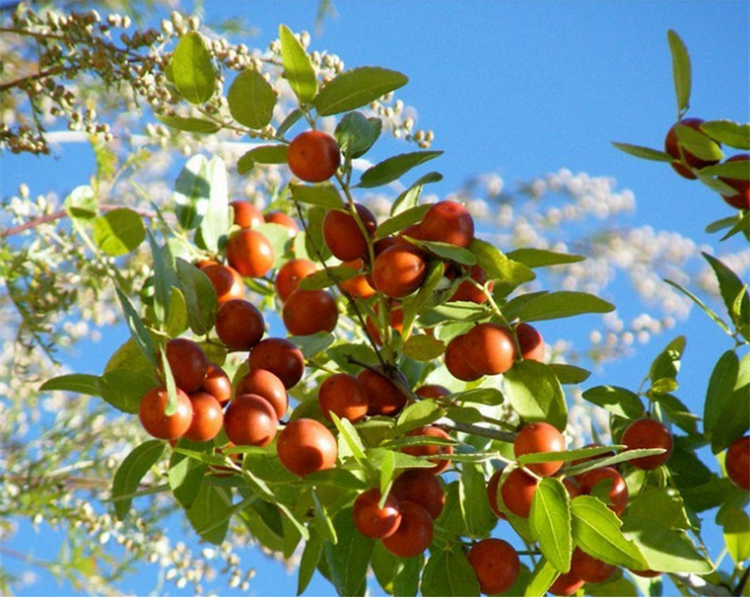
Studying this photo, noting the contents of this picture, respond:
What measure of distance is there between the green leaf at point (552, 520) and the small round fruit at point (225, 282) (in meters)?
0.30

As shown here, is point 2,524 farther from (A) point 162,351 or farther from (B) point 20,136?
(A) point 162,351

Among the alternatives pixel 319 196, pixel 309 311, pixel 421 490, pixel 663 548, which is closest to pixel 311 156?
pixel 319 196

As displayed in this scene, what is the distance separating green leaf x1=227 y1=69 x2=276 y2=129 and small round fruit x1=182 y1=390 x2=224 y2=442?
0.70ft

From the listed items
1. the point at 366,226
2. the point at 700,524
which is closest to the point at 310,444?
the point at 366,226

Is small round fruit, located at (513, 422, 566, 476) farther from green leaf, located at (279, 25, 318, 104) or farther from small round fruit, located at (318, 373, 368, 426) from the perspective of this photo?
green leaf, located at (279, 25, 318, 104)

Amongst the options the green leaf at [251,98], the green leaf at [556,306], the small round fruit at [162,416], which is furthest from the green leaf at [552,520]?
the green leaf at [251,98]

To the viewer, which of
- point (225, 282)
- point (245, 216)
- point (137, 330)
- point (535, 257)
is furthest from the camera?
point (245, 216)

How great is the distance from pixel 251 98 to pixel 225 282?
0.51 feet

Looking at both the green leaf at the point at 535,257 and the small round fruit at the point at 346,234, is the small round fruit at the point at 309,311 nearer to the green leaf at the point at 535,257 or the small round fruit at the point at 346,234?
the small round fruit at the point at 346,234

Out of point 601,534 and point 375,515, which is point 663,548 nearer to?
point 601,534

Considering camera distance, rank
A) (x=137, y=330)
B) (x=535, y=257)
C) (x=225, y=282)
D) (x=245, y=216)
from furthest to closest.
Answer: (x=245, y=216), (x=225, y=282), (x=535, y=257), (x=137, y=330)

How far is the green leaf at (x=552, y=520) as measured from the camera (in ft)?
2.19

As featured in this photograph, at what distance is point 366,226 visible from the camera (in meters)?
0.79

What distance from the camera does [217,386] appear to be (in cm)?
71
